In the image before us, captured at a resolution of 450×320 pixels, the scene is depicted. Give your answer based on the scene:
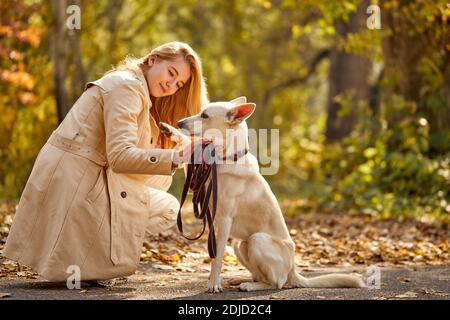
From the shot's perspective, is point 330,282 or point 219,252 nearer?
point 219,252

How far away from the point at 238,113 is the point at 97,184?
3.50ft

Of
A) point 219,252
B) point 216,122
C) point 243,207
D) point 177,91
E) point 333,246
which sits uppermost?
point 177,91

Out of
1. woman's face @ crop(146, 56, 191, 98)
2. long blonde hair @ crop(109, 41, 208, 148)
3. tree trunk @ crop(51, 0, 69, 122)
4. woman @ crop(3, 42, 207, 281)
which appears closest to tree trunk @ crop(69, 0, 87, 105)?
tree trunk @ crop(51, 0, 69, 122)

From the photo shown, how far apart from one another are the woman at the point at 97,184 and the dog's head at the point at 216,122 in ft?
0.74

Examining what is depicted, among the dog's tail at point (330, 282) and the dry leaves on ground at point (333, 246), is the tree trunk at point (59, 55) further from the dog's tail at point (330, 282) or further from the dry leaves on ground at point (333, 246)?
→ the dog's tail at point (330, 282)

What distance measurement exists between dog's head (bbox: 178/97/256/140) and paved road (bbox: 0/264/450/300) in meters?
1.07

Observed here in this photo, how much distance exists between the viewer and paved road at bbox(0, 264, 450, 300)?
4.68m

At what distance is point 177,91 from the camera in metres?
5.53

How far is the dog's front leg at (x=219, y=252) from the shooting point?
15.8 ft

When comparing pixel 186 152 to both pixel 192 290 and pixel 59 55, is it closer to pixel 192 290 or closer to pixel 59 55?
pixel 192 290

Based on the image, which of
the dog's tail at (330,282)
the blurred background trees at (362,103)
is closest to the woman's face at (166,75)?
the dog's tail at (330,282)

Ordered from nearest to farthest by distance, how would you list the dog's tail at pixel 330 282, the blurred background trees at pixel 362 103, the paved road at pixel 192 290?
the paved road at pixel 192 290 → the dog's tail at pixel 330 282 → the blurred background trees at pixel 362 103

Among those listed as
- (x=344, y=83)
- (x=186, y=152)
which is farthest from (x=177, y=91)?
(x=344, y=83)

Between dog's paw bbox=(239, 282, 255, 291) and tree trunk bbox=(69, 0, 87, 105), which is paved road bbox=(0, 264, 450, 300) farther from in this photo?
tree trunk bbox=(69, 0, 87, 105)
